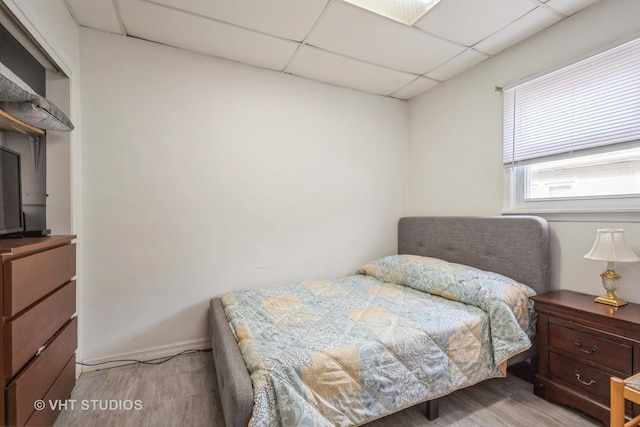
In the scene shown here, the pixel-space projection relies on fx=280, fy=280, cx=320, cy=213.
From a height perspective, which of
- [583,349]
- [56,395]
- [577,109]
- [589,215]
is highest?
[577,109]

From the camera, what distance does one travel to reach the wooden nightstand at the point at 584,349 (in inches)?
55.4

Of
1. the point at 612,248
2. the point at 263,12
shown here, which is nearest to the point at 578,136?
the point at 612,248

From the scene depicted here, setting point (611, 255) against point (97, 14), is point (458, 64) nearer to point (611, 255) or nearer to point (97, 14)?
point (611, 255)

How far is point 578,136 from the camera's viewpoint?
1.89 metres

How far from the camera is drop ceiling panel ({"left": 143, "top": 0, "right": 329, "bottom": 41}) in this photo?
5.83 feet

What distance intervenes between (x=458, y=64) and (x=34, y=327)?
3354mm

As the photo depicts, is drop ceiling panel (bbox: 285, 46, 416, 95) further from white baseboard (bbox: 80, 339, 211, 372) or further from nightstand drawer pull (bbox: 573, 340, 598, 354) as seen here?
white baseboard (bbox: 80, 339, 211, 372)

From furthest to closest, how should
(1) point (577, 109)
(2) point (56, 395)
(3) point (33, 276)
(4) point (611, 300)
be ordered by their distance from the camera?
(1) point (577, 109) → (4) point (611, 300) → (2) point (56, 395) → (3) point (33, 276)

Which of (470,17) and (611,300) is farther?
(470,17)

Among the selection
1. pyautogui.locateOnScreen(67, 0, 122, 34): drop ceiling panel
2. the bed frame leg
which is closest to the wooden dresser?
pyautogui.locateOnScreen(67, 0, 122, 34): drop ceiling panel

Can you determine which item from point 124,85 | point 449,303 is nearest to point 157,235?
point 124,85

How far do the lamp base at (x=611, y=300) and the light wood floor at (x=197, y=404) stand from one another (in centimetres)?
65

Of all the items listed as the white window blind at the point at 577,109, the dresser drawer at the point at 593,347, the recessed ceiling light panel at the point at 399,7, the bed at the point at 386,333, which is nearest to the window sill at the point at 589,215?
the bed at the point at 386,333

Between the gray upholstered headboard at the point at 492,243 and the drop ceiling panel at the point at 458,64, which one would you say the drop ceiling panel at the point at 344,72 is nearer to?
the drop ceiling panel at the point at 458,64
